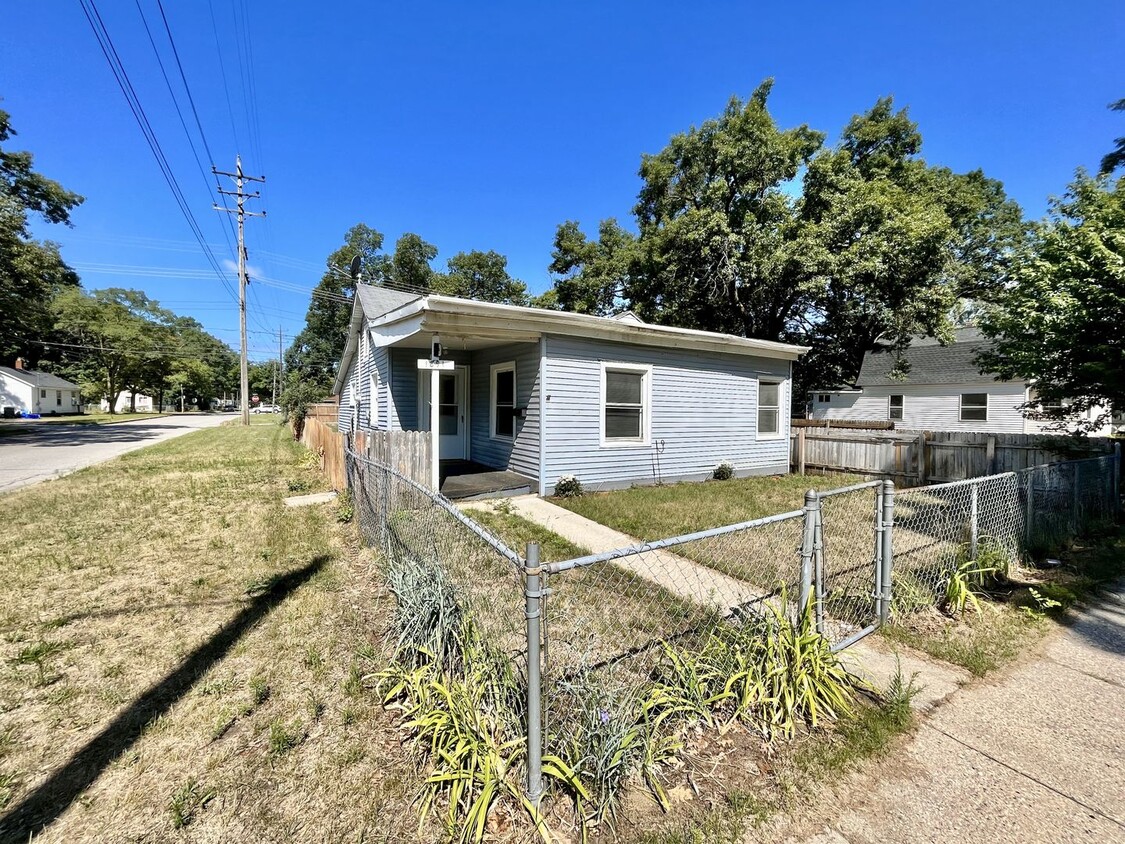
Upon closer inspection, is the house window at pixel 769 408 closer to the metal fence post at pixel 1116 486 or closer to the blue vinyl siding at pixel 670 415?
the blue vinyl siding at pixel 670 415

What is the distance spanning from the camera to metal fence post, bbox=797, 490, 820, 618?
3.00 meters

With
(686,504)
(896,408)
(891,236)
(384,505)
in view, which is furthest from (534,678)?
(896,408)

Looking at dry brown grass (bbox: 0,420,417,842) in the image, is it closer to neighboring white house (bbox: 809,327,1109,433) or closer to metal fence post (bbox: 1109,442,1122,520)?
metal fence post (bbox: 1109,442,1122,520)

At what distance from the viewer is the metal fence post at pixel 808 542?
3.00 m

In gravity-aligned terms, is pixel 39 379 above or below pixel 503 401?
above

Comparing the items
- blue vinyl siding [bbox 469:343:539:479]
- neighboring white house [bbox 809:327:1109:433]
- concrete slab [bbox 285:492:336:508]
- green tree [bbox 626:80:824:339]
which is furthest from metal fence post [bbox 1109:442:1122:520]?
neighboring white house [bbox 809:327:1109:433]

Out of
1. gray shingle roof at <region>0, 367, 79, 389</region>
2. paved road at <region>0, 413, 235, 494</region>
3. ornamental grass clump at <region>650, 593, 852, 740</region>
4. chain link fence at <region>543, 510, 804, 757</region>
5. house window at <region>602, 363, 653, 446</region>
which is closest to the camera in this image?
chain link fence at <region>543, 510, 804, 757</region>

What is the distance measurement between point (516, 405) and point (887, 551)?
642cm

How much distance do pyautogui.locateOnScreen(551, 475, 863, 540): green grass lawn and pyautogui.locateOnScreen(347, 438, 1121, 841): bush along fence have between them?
99 centimetres

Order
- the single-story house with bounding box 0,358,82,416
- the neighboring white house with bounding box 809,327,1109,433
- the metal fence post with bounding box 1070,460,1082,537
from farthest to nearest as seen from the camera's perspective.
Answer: the single-story house with bounding box 0,358,82,416, the neighboring white house with bounding box 809,327,1109,433, the metal fence post with bounding box 1070,460,1082,537

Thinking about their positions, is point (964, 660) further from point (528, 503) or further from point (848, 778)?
point (528, 503)

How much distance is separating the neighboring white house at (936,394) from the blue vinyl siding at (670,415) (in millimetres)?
12503

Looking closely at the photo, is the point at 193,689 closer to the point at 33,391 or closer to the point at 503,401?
the point at 503,401

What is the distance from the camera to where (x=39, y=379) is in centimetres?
4553
